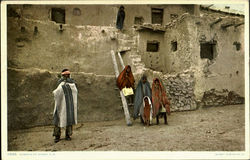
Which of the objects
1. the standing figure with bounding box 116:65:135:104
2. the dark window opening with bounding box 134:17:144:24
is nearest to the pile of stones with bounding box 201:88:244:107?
the standing figure with bounding box 116:65:135:104

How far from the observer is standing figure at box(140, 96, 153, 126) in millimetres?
4211

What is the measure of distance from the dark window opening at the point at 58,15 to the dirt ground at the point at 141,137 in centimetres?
733

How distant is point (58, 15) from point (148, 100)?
7.93 m

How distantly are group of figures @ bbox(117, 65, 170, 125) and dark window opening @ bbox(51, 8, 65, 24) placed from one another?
6891mm

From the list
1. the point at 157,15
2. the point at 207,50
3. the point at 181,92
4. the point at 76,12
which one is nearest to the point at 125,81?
the point at 181,92

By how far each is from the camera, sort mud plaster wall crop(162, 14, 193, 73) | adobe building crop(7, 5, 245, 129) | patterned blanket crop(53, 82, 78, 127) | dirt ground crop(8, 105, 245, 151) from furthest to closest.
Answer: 1. mud plaster wall crop(162, 14, 193, 73)
2. adobe building crop(7, 5, 245, 129)
3. patterned blanket crop(53, 82, 78, 127)
4. dirt ground crop(8, 105, 245, 151)

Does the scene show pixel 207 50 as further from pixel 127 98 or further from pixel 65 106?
pixel 65 106

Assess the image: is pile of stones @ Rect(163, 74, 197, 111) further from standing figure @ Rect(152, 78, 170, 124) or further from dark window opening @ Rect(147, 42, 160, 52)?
dark window opening @ Rect(147, 42, 160, 52)

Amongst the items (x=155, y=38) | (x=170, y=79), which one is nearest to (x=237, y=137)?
(x=170, y=79)

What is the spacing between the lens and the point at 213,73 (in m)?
6.24

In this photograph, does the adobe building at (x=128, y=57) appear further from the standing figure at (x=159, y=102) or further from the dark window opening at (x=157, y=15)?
the dark window opening at (x=157, y=15)

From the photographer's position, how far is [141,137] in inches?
140

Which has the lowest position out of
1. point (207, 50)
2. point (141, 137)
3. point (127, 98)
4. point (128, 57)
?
point (141, 137)

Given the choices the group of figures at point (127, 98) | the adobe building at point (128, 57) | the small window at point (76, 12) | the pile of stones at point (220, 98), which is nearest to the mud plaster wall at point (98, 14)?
the small window at point (76, 12)
